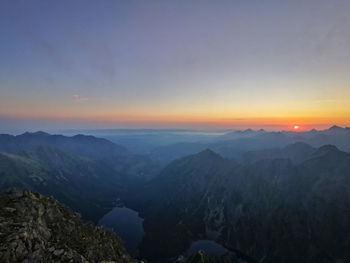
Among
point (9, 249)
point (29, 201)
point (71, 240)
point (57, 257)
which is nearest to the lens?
point (9, 249)

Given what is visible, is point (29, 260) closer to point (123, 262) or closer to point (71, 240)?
point (71, 240)

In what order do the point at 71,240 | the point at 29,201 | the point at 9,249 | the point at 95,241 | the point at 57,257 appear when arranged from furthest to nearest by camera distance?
1. the point at 95,241
2. the point at 29,201
3. the point at 71,240
4. the point at 57,257
5. the point at 9,249

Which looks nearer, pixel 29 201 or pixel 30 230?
pixel 30 230

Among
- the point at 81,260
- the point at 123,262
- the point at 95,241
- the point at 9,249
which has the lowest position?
the point at 123,262

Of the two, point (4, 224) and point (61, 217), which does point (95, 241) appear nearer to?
point (61, 217)

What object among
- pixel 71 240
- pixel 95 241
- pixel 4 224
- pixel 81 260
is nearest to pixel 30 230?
pixel 4 224

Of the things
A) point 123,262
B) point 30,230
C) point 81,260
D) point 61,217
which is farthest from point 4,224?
point 123,262

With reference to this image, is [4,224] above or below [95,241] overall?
above
